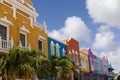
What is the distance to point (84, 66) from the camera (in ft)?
134

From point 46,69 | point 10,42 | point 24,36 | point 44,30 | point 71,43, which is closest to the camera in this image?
point 10,42

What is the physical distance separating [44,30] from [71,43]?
8292 mm

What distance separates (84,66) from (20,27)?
19871 millimetres

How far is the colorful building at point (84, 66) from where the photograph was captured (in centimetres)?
4021

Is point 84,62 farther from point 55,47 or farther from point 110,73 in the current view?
point 110,73

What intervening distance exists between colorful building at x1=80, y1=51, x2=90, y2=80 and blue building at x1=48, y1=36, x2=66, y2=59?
7.90 metres

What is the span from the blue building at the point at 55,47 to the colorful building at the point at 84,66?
790cm

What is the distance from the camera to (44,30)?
2823cm

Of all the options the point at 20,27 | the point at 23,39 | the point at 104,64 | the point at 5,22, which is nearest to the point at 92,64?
the point at 104,64

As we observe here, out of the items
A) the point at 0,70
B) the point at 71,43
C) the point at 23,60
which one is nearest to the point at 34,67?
the point at 23,60

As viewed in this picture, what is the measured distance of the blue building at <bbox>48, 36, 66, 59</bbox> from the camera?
2909 centimetres

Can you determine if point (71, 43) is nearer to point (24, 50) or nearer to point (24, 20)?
point (24, 20)

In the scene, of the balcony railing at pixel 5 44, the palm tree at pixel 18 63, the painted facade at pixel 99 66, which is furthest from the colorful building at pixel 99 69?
the palm tree at pixel 18 63

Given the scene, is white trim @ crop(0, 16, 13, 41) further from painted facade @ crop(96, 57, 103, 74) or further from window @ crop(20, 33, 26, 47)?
painted facade @ crop(96, 57, 103, 74)
